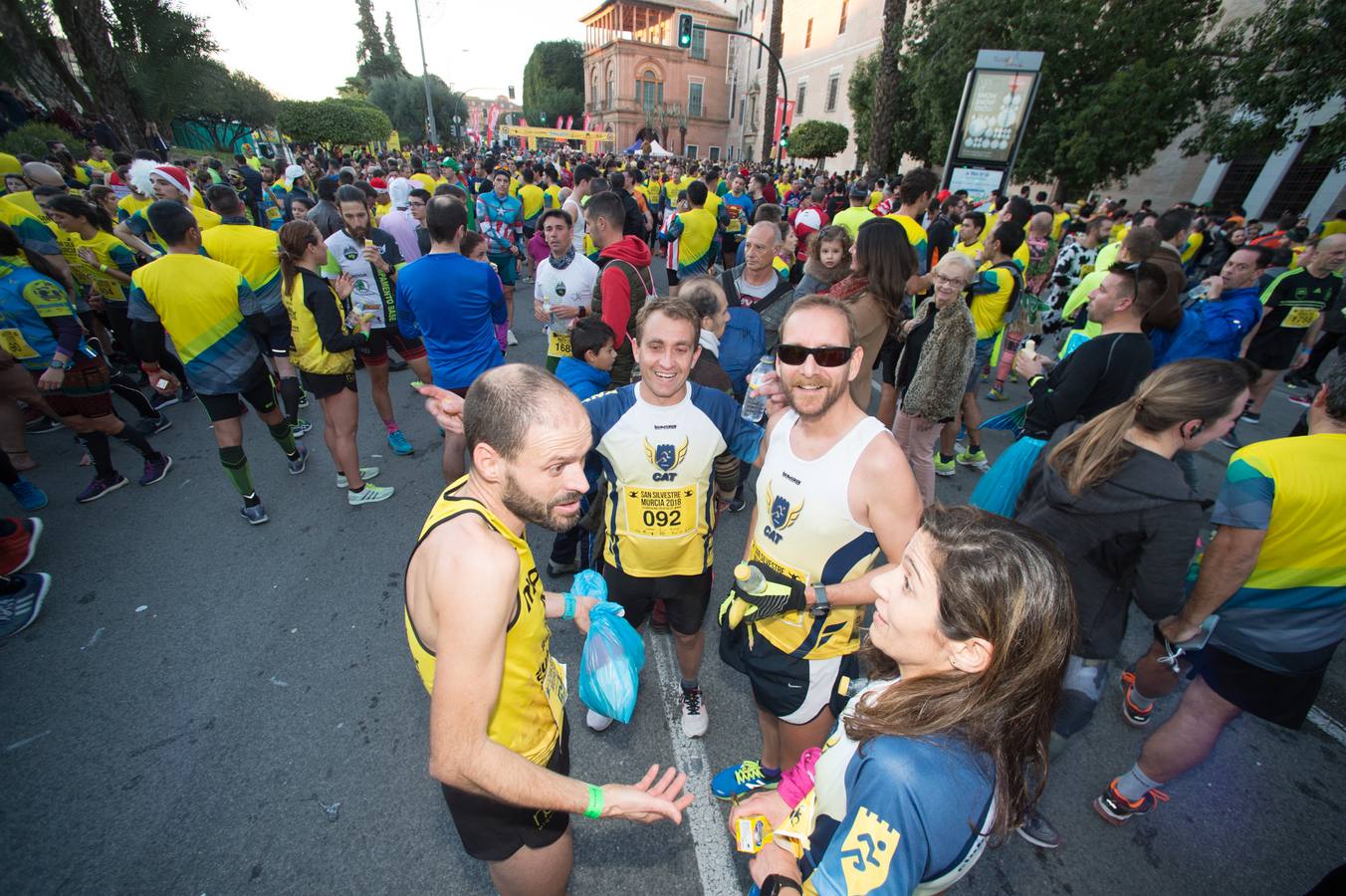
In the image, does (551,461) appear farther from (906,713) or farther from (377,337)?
(377,337)

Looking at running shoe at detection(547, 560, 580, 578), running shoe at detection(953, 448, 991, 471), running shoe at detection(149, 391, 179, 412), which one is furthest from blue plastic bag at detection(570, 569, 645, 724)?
running shoe at detection(149, 391, 179, 412)

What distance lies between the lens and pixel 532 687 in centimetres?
176

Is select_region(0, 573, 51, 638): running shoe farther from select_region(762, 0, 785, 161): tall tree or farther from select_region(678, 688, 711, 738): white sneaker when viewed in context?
select_region(762, 0, 785, 161): tall tree

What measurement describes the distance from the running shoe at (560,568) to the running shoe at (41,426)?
6280 mm

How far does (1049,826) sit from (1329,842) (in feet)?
4.57

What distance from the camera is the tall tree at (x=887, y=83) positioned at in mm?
15820

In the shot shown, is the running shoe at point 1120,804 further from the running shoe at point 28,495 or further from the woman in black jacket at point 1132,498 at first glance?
the running shoe at point 28,495

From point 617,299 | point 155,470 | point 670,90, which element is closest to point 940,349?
point 617,299

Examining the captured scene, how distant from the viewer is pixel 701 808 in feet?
8.95

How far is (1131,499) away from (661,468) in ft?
6.14

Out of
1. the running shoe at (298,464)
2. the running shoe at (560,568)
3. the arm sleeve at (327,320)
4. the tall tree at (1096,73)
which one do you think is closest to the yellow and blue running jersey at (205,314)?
the arm sleeve at (327,320)

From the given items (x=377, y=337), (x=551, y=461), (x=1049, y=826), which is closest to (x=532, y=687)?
(x=551, y=461)

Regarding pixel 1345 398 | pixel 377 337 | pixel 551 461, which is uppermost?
pixel 1345 398

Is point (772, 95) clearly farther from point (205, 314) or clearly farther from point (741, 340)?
point (205, 314)
